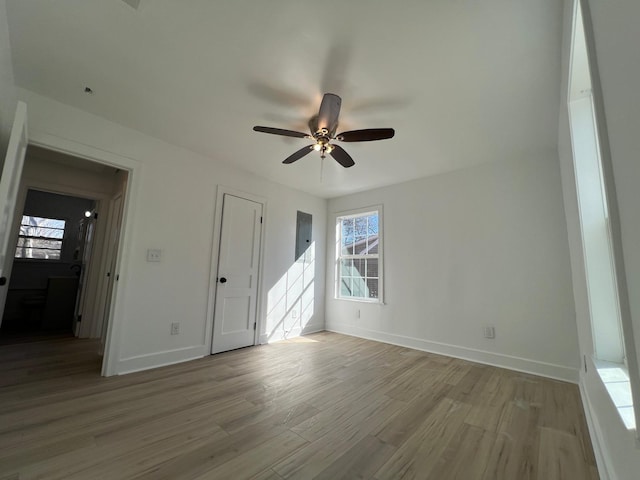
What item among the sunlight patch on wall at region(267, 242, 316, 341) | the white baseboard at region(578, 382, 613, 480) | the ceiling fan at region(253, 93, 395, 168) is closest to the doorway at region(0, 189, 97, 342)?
the sunlight patch on wall at region(267, 242, 316, 341)

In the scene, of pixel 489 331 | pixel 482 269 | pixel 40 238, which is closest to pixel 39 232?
pixel 40 238

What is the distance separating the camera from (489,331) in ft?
9.98

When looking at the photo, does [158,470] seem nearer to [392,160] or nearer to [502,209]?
[392,160]

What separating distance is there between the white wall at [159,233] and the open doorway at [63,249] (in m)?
0.50

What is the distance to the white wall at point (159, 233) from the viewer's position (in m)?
2.48

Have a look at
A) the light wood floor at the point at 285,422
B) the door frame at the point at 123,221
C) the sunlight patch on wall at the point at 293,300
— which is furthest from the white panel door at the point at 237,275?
the door frame at the point at 123,221

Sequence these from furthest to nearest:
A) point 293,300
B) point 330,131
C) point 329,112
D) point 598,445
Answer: point 293,300 < point 330,131 < point 329,112 < point 598,445

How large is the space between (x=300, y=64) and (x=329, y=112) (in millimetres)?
380

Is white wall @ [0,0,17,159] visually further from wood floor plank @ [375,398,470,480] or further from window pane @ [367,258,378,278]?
window pane @ [367,258,378,278]

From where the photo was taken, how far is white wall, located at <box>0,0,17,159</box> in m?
1.53

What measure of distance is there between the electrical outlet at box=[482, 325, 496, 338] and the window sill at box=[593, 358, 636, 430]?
1.47m

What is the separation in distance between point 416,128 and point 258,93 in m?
1.53

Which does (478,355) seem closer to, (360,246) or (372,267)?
(372,267)

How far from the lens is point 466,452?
4.97 feet
